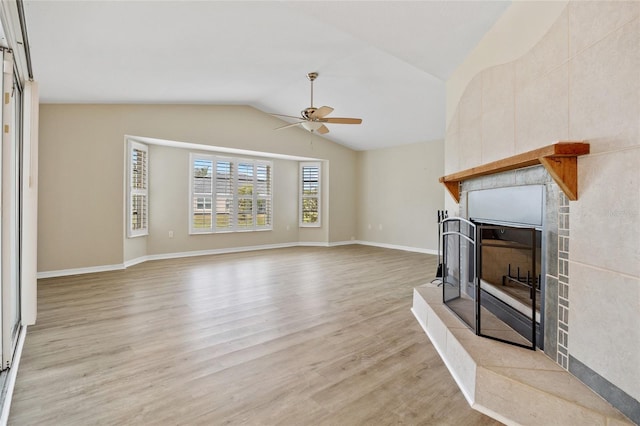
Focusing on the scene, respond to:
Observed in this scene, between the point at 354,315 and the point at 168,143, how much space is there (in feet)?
16.5

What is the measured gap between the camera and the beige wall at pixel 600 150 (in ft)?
4.30

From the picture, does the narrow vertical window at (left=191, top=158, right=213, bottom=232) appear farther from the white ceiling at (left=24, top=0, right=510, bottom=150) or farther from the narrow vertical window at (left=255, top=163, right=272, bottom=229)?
the white ceiling at (left=24, top=0, right=510, bottom=150)

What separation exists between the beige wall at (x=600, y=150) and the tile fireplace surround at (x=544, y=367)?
10 centimetres

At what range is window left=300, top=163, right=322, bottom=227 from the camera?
27.2 ft

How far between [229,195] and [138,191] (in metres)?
1.91

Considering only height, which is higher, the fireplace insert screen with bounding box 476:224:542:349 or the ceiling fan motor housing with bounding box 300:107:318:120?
the ceiling fan motor housing with bounding box 300:107:318:120

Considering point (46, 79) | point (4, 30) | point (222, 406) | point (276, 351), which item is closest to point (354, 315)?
point (276, 351)

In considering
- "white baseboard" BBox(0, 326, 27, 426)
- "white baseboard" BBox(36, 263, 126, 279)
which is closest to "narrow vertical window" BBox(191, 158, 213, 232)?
"white baseboard" BBox(36, 263, 126, 279)

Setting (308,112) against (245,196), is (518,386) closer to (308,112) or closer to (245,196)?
(308,112)

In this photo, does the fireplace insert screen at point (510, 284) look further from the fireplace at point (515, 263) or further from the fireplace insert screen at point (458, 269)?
the fireplace insert screen at point (458, 269)

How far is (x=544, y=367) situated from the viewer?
1694mm

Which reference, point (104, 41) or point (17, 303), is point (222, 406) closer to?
point (17, 303)

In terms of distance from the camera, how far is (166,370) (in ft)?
6.80

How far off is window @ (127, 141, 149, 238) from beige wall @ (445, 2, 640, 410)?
230 inches
